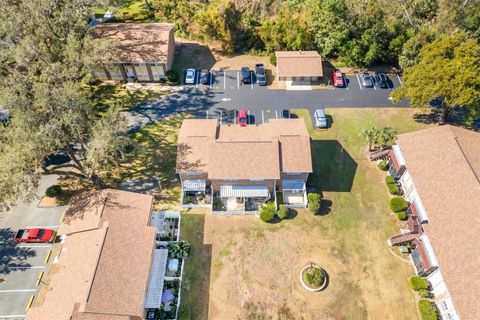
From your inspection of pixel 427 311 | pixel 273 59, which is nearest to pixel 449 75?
pixel 273 59

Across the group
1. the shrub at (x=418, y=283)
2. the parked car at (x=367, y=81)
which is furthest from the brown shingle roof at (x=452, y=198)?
the parked car at (x=367, y=81)

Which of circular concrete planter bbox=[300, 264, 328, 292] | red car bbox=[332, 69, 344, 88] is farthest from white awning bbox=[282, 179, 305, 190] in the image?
red car bbox=[332, 69, 344, 88]

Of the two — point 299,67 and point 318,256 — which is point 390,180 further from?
point 299,67

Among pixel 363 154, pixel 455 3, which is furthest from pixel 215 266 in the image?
pixel 455 3

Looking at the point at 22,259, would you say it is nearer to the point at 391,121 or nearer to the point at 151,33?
the point at 151,33

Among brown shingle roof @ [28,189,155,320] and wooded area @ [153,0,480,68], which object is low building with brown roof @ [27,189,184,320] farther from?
wooded area @ [153,0,480,68]
